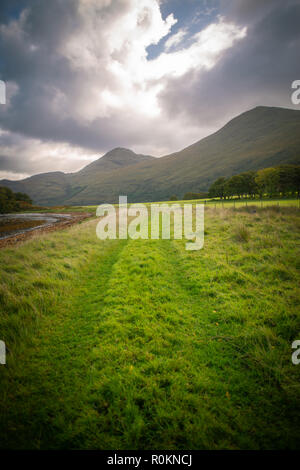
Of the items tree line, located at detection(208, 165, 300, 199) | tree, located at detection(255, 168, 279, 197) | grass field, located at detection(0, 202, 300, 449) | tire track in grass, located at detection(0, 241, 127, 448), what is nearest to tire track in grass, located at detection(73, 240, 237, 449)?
grass field, located at detection(0, 202, 300, 449)

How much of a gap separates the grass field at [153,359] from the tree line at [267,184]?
75.3 m

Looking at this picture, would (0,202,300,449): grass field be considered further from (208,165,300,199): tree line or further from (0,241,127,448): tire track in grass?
(208,165,300,199): tree line

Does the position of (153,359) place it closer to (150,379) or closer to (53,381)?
(150,379)

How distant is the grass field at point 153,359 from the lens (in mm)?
2863

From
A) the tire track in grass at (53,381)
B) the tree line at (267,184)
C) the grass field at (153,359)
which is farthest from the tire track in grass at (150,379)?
the tree line at (267,184)

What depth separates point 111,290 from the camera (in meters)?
7.15

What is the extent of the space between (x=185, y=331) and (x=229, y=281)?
3.35 metres

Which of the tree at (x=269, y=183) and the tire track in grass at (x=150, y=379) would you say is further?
the tree at (x=269, y=183)

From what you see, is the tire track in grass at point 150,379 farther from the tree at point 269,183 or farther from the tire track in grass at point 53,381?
the tree at point 269,183

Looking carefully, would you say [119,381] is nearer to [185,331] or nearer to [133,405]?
[133,405]

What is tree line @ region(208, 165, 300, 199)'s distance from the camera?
212 feet

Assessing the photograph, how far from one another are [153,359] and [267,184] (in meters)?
85.3

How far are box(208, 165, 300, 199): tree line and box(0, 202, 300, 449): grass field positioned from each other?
75.3 m

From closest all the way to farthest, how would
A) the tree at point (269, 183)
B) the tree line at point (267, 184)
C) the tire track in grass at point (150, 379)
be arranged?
1. the tire track in grass at point (150, 379)
2. the tree line at point (267, 184)
3. the tree at point (269, 183)
